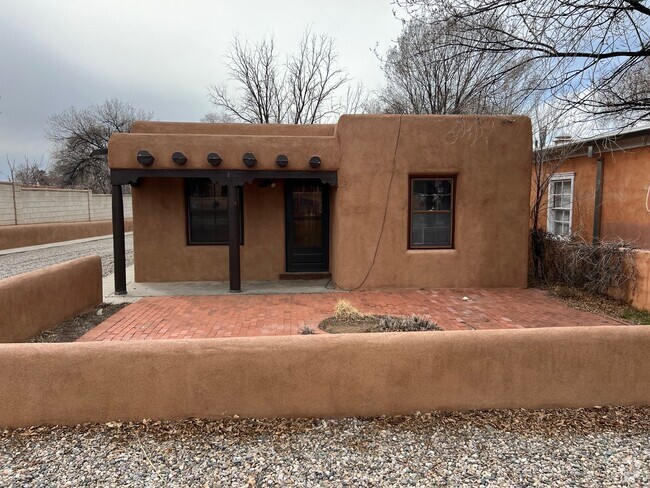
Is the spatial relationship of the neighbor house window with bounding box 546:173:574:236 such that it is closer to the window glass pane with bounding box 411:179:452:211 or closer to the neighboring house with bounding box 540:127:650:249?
the neighboring house with bounding box 540:127:650:249

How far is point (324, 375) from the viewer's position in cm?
365

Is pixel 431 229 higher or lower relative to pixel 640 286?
higher

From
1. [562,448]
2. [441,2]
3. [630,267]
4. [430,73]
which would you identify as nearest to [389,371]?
[562,448]

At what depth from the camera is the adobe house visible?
27.0ft

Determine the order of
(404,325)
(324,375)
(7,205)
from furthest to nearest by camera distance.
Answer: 1. (7,205)
2. (404,325)
3. (324,375)

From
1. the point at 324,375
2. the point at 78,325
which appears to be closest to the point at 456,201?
the point at 324,375

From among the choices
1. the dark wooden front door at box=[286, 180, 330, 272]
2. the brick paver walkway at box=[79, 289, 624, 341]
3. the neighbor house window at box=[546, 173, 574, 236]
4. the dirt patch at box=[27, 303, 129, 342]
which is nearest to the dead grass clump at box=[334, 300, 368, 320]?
the brick paver walkway at box=[79, 289, 624, 341]

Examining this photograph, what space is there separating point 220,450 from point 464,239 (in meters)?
6.73

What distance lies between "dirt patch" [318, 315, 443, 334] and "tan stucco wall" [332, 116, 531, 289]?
225 cm

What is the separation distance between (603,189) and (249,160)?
8153 millimetres

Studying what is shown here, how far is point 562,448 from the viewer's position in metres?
3.26

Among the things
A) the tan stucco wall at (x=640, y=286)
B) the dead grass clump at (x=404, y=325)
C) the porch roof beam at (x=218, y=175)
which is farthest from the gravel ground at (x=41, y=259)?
the tan stucco wall at (x=640, y=286)

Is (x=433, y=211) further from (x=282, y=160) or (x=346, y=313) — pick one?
(x=346, y=313)

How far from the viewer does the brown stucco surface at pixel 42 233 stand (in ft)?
54.3
